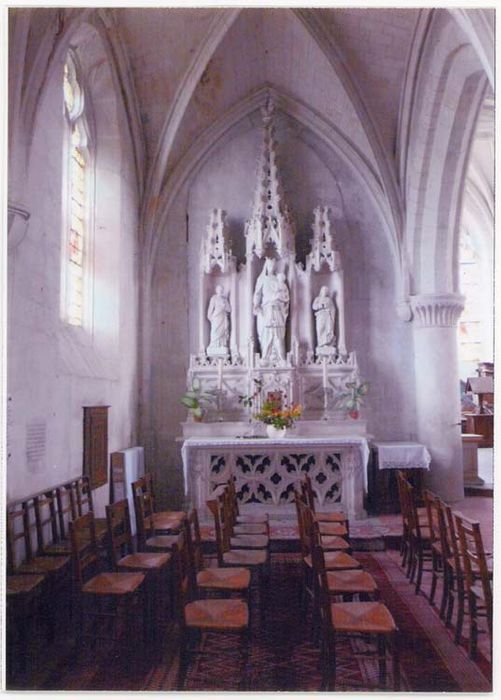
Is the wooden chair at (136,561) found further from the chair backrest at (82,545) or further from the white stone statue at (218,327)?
the white stone statue at (218,327)

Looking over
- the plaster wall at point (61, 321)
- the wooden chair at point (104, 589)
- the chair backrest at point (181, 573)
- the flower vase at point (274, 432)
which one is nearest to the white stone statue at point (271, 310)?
the flower vase at point (274, 432)

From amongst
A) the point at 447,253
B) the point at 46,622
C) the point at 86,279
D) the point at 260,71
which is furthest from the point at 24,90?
the point at 447,253

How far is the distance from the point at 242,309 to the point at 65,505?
4827 millimetres

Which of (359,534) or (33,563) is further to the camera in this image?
(359,534)

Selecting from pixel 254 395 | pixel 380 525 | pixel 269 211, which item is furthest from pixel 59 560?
pixel 269 211

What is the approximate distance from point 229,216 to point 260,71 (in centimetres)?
257

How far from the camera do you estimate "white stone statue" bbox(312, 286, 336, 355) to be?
10.6 m

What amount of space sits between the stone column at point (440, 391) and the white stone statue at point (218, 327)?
3.15 metres

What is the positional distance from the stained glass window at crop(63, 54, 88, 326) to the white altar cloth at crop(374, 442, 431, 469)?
193 inches

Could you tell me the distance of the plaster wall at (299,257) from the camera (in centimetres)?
1096

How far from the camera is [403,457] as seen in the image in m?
9.85

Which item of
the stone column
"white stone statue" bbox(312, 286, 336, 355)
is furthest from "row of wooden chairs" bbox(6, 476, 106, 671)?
the stone column

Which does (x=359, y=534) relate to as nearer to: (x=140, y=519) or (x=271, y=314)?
(x=140, y=519)

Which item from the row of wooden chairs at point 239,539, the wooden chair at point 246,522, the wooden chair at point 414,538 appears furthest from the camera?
the wooden chair at point 246,522
